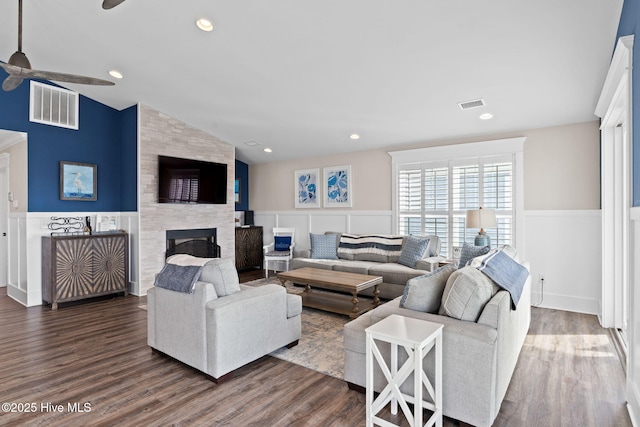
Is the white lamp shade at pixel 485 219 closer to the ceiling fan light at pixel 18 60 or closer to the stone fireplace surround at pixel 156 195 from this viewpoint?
the stone fireplace surround at pixel 156 195

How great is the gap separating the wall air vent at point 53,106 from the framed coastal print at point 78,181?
60 centimetres

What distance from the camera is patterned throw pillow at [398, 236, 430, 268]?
16.4 feet

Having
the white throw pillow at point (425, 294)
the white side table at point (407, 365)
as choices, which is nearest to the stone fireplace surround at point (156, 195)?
the white throw pillow at point (425, 294)

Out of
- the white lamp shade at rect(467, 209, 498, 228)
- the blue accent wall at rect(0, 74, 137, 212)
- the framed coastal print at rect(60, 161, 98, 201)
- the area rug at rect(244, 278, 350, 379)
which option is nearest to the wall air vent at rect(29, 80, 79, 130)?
the blue accent wall at rect(0, 74, 137, 212)

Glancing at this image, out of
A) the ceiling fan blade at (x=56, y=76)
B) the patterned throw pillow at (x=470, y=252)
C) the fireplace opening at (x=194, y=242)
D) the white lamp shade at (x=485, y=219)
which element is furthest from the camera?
the fireplace opening at (x=194, y=242)

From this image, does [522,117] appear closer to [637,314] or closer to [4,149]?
[637,314]

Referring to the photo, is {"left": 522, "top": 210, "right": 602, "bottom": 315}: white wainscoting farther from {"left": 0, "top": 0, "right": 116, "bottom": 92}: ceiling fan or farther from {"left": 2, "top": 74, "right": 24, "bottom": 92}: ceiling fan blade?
{"left": 2, "top": 74, "right": 24, "bottom": 92}: ceiling fan blade

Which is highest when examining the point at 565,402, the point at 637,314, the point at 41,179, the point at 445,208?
the point at 41,179

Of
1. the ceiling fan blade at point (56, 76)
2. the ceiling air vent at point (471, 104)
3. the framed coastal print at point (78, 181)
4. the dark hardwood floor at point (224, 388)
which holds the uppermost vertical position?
the ceiling air vent at point (471, 104)

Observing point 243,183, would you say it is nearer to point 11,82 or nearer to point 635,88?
point 11,82

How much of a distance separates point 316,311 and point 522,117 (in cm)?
358

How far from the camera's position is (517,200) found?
15.6ft

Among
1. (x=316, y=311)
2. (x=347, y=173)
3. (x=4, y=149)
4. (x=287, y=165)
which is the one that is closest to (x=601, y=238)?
(x=316, y=311)

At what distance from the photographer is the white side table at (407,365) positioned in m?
1.87
